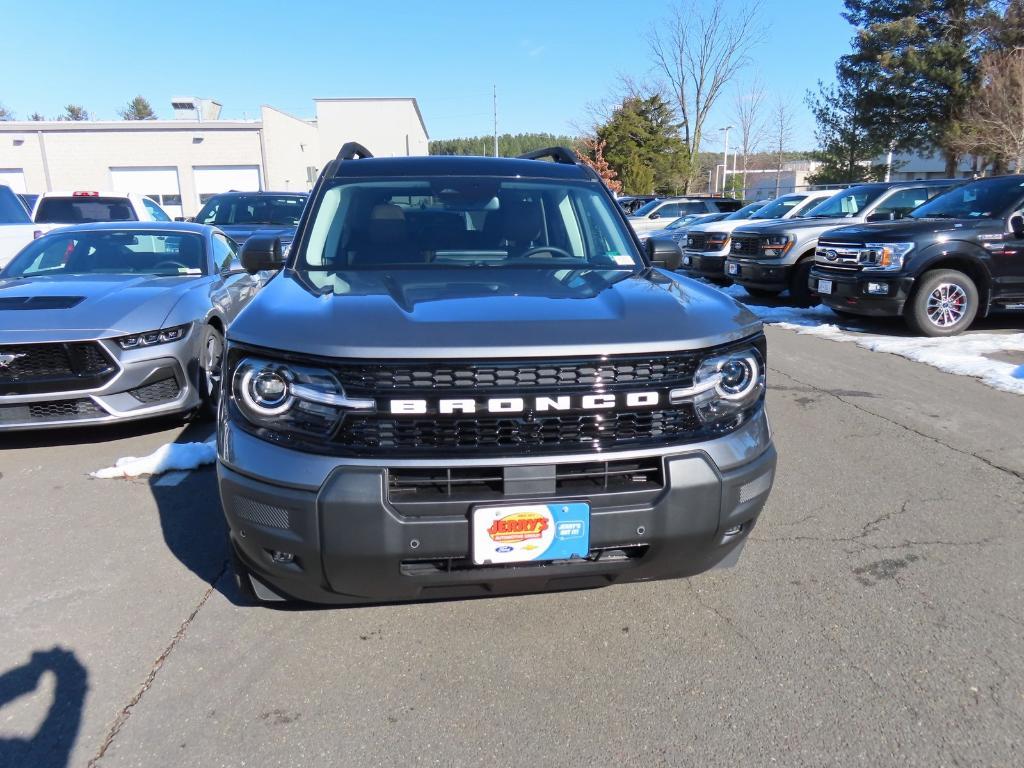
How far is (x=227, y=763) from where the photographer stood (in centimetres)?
209

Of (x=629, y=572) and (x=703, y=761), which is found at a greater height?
(x=629, y=572)

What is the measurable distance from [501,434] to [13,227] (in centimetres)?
1027

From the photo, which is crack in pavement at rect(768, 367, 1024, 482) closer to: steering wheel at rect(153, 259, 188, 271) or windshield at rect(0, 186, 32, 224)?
steering wheel at rect(153, 259, 188, 271)

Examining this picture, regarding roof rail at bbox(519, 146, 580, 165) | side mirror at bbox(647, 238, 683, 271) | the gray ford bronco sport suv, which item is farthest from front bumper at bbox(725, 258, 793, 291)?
the gray ford bronco sport suv

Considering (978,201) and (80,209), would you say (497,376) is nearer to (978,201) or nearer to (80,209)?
(978,201)

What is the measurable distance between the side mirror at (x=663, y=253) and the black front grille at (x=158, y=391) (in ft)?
10.8

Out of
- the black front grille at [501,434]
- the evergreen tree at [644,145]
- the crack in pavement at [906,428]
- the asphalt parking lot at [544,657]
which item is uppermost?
the evergreen tree at [644,145]

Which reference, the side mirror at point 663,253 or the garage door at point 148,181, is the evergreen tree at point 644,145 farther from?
the side mirror at point 663,253

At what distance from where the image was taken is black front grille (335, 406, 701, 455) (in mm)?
2195

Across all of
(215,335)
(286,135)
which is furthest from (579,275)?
(286,135)

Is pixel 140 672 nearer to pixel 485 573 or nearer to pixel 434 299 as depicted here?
pixel 485 573

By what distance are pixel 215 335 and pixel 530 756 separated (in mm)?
4369

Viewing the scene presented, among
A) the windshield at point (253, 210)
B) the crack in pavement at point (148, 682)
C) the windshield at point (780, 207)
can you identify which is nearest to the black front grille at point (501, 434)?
the crack in pavement at point (148, 682)

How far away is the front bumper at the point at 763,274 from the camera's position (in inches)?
418
